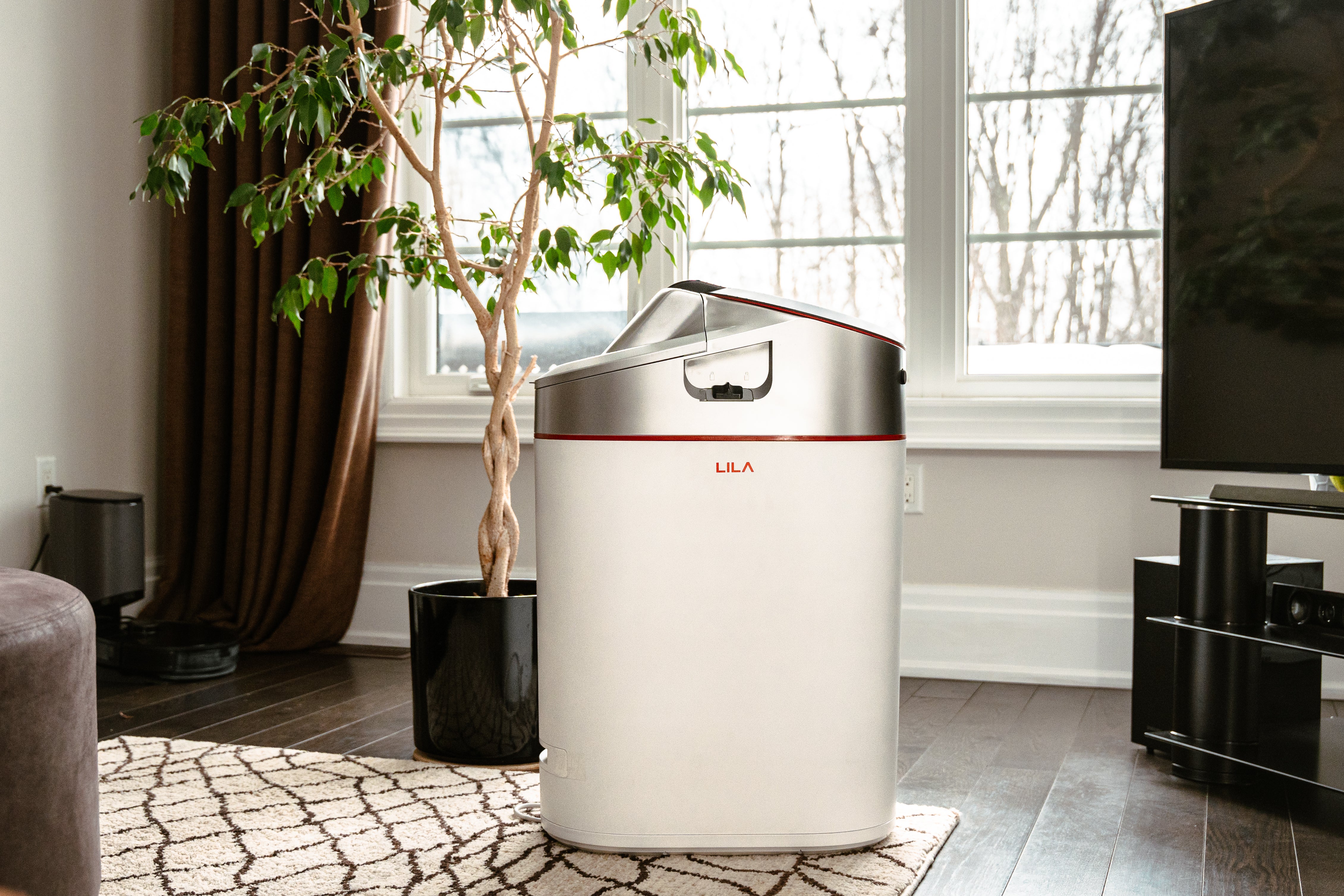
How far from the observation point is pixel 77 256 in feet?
9.40

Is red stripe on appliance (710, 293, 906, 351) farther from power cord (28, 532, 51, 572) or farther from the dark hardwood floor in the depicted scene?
power cord (28, 532, 51, 572)

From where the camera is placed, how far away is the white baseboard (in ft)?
8.45

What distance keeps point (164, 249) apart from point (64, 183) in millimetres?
344

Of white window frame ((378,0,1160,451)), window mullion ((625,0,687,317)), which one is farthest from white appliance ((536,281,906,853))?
window mullion ((625,0,687,317))

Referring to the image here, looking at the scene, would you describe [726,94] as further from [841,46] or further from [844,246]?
[844,246]

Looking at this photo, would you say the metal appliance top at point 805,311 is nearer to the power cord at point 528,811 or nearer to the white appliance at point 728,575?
the white appliance at point 728,575

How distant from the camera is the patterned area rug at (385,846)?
1.43m

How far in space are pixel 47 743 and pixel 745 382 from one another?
823 mm

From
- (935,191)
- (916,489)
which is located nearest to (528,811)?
(916,489)

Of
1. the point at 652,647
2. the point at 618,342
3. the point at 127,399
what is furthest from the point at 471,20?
the point at 127,399

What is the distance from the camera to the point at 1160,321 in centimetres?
260

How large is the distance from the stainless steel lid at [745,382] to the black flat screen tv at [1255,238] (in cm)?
83

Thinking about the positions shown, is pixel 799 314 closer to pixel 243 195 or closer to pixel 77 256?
pixel 243 195

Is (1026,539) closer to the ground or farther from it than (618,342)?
closer to the ground
